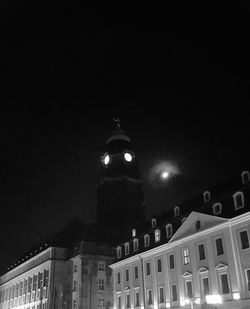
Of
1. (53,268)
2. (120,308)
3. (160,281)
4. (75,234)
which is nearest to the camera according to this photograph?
(160,281)

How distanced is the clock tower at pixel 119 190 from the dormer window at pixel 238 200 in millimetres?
44811

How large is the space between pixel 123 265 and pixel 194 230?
58.9 ft

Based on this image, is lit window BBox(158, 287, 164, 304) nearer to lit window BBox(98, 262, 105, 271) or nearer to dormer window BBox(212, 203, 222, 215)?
dormer window BBox(212, 203, 222, 215)

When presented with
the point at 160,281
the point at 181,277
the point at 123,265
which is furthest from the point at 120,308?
→ the point at 181,277

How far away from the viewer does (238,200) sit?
4112cm

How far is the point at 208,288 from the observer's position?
42156 mm

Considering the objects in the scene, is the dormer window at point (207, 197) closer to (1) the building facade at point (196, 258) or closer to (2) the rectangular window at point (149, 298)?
(1) the building facade at point (196, 258)

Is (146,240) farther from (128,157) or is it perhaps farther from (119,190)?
(128,157)

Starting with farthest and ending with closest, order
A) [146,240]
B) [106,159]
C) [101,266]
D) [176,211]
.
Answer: [106,159] → [101,266] → [146,240] → [176,211]

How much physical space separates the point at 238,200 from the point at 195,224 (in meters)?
7.07

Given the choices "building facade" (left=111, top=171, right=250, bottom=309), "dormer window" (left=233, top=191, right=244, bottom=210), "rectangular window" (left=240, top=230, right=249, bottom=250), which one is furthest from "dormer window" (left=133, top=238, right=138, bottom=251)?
"rectangular window" (left=240, top=230, right=249, bottom=250)

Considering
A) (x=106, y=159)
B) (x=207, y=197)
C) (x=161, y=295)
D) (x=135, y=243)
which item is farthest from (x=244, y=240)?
(x=106, y=159)

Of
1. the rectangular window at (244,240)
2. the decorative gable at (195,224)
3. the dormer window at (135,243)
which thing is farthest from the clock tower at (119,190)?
the rectangular window at (244,240)

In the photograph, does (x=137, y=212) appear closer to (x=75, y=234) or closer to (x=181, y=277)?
(x=75, y=234)
